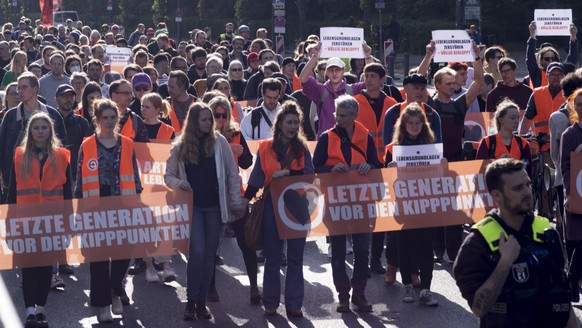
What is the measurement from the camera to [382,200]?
10.1 m

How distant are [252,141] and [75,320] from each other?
2933 millimetres

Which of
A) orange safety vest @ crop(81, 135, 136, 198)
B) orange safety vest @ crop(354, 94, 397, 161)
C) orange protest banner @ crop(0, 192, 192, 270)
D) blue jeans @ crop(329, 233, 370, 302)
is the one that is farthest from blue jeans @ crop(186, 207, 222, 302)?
orange safety vest @ crop(354, 94, 397, 161)

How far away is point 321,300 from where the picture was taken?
10203 mm

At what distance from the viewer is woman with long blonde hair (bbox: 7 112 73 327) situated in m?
9.53

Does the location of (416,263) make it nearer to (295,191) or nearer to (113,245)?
(295,191)

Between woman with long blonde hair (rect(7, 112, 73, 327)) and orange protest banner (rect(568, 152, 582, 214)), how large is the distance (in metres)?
3.90

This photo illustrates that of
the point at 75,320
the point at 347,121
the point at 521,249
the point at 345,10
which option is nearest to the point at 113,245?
the point at 75,320

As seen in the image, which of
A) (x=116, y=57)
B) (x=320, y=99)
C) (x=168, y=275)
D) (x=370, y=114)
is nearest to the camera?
(x=168, y=275)

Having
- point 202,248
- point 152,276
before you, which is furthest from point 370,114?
point 202,248

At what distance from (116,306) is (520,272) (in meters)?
5.00

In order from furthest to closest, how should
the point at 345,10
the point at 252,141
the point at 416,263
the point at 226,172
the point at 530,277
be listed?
the point at 345,10, the point at 252,141, the point at 416,263, the point at 226,172, the point at 530,277

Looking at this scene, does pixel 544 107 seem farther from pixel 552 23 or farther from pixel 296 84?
pixel 552 23

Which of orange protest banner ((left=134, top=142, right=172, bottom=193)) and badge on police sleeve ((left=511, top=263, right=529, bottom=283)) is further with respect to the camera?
orange protest banner ((left=134, top=142, right=172, bottom=193))

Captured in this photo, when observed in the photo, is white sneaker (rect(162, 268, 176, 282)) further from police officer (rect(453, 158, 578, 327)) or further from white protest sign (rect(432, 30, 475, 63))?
police officer (rect(453, 158, 578, 327))
